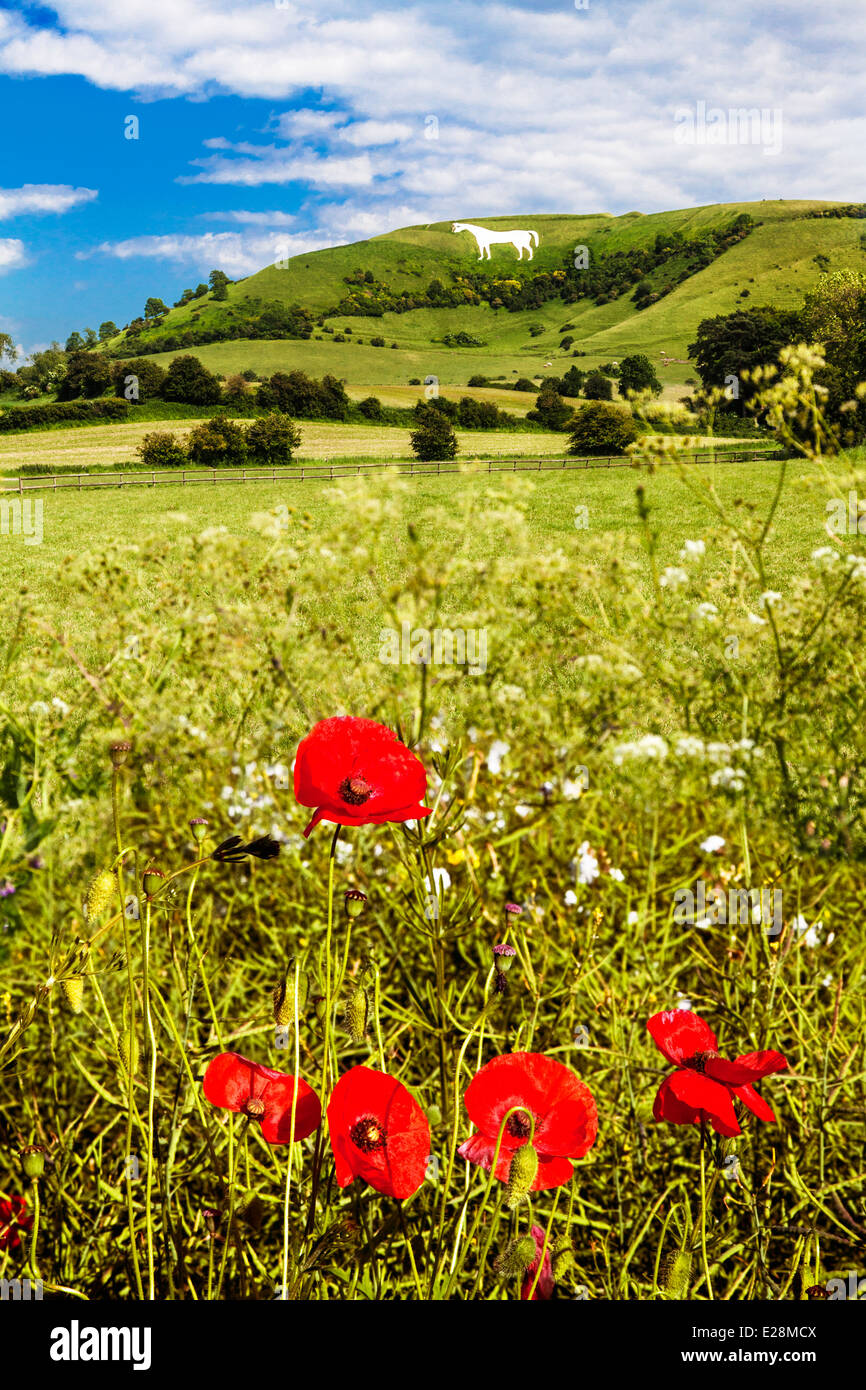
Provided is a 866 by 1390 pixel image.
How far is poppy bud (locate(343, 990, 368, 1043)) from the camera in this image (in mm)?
724

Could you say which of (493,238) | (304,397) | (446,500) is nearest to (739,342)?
(493,238)

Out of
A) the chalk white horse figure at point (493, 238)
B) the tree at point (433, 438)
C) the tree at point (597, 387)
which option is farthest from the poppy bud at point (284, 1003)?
the chalk white horse figure at point (493, 238)

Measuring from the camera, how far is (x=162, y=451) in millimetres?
8336

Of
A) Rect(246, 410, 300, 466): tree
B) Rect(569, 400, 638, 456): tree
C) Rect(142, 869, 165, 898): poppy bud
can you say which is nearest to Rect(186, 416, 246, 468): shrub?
Rect(246, 410, 300, 466): tree

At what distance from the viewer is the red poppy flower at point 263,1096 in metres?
0.77

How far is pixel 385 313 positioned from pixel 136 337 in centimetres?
307

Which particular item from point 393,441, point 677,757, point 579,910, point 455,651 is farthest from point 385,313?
point 579,910

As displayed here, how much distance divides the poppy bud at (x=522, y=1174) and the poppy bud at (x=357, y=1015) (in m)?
0.18

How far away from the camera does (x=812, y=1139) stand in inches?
58.3

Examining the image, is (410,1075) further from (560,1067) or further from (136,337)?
(136,337)

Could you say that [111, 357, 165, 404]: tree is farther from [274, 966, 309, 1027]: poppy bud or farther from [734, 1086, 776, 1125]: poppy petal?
[734, 1086, 776, 1125]: poppy petal

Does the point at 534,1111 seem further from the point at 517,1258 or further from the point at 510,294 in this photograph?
the point at 510,294

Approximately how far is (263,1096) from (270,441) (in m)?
8.17
